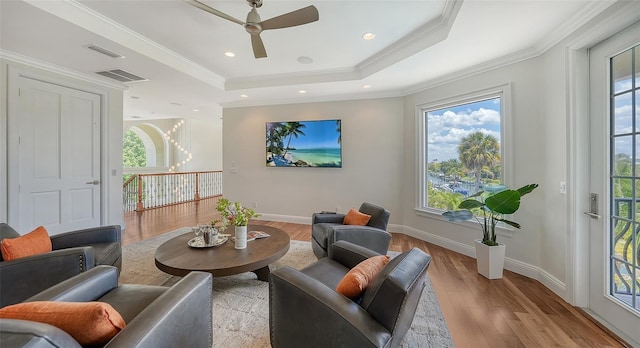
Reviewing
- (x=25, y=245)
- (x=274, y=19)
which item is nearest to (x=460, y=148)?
(x=274, y=19)

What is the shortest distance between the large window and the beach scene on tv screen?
160 cm

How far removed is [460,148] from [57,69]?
603cm

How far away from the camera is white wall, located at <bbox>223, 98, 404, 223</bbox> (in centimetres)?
476

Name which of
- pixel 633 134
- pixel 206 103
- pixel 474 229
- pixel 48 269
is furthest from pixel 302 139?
pixel 633 134

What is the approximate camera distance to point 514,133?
3059 millimetres

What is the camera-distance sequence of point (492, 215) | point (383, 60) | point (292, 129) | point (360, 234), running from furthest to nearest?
point (292, 129)
point (383, 60)
point (492, 215)
point (360, 234)

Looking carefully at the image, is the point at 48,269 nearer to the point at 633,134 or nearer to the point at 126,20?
the point at 126,20

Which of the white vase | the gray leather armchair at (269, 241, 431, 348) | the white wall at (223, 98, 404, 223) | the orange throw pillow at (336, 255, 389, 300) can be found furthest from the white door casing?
the white vase

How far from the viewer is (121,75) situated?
3.98 metres

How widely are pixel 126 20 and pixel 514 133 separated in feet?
15.0

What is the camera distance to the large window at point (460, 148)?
3334 millimetres

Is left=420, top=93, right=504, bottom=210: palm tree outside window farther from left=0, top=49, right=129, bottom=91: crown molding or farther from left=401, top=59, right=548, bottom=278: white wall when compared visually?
left=0, top=49, right=129, bottom=91: crown molding

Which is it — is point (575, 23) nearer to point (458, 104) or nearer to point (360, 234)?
point (458, 104)

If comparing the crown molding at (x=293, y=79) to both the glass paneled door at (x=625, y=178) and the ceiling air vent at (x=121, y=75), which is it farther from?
the glass paneled door at (x=625, y=178)
